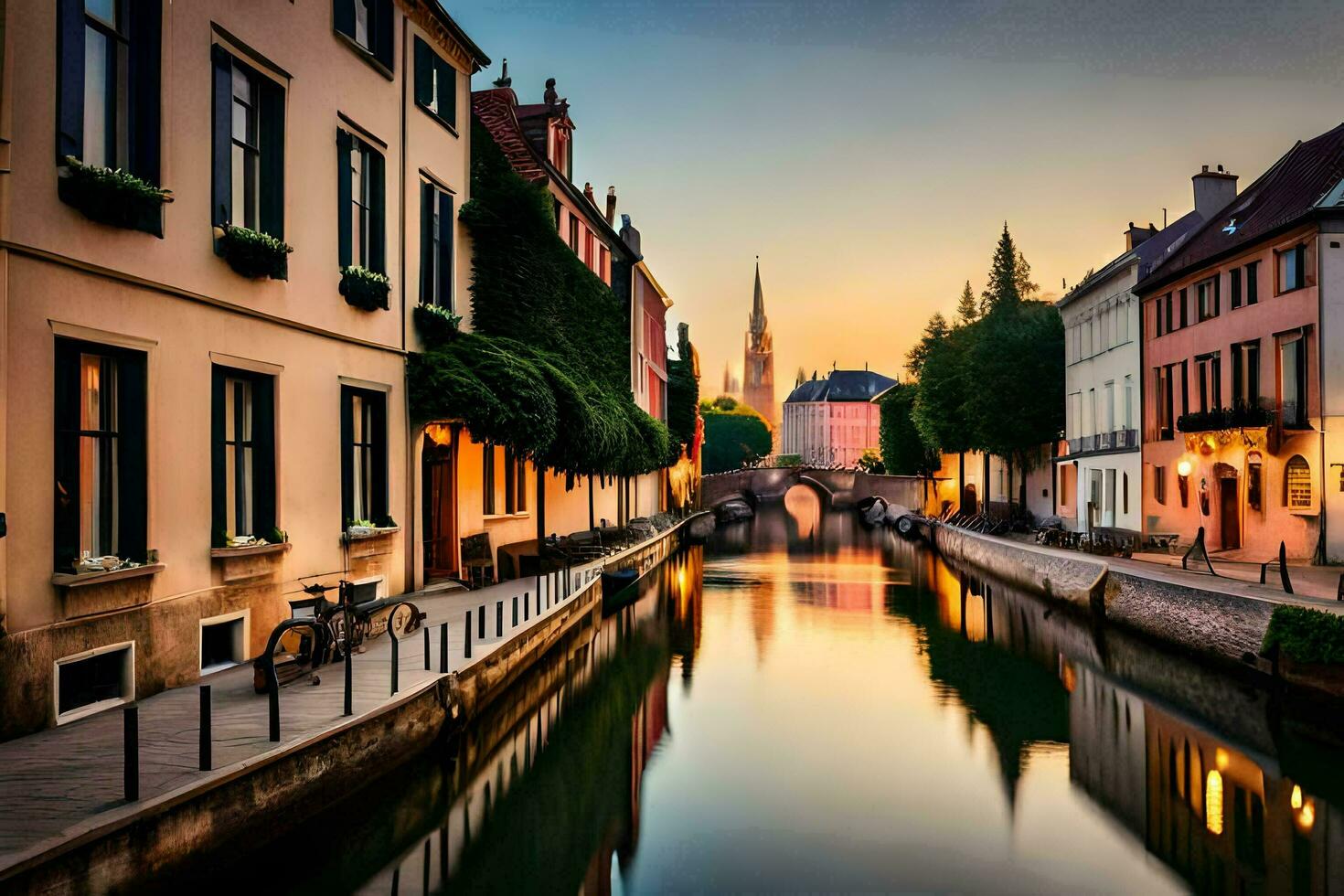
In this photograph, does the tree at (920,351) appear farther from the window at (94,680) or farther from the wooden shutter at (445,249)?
the window at (94,680)

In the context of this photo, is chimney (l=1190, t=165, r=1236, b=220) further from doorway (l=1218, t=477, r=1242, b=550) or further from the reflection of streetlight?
doorway (l=1218, t=477, r=1242, b=550)

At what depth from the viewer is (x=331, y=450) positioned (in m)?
13.4

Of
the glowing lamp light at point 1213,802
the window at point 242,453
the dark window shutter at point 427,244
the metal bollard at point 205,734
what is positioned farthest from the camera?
the dark window shutter at point 427,244

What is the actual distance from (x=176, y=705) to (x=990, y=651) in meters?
16.1

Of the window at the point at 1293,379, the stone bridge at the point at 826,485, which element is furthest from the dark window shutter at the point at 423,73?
the stone bridge at the point at 826,485

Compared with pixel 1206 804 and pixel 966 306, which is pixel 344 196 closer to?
pixel 1206 804

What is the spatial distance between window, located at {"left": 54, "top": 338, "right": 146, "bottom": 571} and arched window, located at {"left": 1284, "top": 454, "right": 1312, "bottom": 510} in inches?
842

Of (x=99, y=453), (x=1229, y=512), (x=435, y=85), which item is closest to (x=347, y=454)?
(x=99, y=453)

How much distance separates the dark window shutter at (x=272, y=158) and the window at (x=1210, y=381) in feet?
70.4

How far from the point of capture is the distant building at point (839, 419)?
149625 millimetres

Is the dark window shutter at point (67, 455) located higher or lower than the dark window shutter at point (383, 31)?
lower

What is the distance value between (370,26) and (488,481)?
373 inches

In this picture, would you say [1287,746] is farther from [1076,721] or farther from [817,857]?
[817,857]

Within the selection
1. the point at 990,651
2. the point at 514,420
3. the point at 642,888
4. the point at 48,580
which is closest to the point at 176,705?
the point at 48,580
